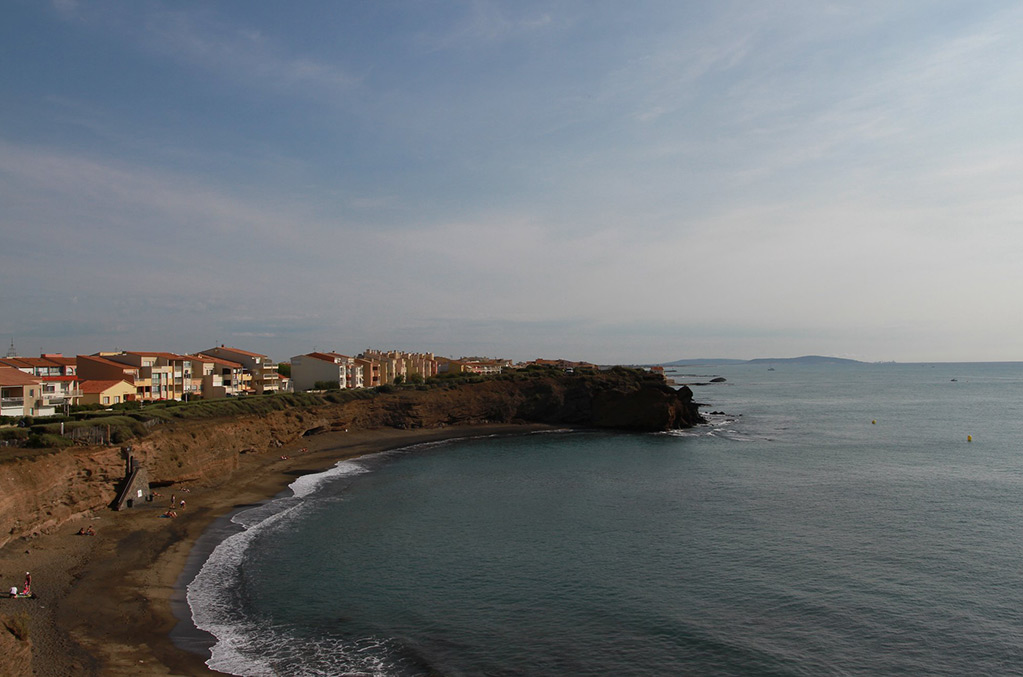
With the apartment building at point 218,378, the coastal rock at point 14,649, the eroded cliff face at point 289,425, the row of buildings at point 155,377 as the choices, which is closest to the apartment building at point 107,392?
the row of buildings at point 155,377

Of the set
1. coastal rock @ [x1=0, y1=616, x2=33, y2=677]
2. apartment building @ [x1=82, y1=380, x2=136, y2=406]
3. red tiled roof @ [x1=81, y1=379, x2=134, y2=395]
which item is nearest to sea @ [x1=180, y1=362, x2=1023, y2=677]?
coastal rock @ [x1=0, y1=616, x2=33, y2=677]

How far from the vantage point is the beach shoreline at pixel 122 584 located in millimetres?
17766

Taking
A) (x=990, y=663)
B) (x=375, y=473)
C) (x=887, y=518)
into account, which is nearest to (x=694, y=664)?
(x=990, y=663)

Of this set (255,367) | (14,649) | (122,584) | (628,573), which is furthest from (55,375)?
(628,573)

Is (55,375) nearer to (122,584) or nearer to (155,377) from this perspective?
(155,377)

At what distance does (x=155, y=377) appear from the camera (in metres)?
64.9

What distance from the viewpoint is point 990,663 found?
17.9 metres

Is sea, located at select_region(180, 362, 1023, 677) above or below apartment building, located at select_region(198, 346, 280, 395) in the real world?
below

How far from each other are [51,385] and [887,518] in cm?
6022

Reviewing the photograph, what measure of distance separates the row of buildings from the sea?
72.1ft

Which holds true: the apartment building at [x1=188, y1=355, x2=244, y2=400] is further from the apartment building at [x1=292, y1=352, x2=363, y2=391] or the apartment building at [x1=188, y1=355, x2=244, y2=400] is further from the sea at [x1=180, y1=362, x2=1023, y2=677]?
the sea at [x1=180, y1=362, x2=1023, y2=677]

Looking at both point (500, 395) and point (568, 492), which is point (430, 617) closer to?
point (568, 492)

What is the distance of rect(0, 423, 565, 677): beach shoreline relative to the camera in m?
17.8

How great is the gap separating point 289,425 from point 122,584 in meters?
38.7
